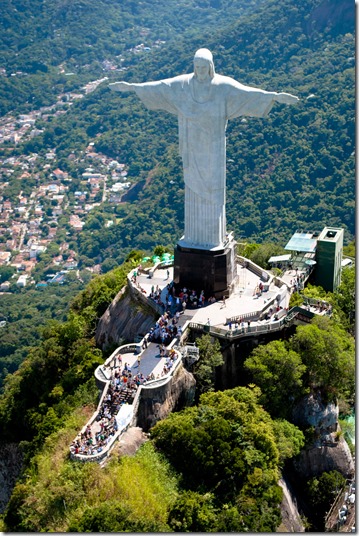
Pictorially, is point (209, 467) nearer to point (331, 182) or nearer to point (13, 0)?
point (331, 182)

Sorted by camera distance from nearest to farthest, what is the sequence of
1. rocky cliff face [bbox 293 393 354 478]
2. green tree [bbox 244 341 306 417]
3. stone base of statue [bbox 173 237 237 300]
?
green tree [bbox 244 341 306 417] → rocky cliff face [bbox 293 393 354 478] → stone base of statue [bbox 173 237 237 300]

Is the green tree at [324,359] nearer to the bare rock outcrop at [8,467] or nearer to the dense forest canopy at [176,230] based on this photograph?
the dense forest canopy at [176,230]

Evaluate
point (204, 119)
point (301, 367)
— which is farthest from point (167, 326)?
point (204, 119)

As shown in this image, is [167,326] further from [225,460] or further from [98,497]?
[98,497]

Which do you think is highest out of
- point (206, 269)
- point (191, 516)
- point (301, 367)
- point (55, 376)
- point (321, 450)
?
point (206, 269)

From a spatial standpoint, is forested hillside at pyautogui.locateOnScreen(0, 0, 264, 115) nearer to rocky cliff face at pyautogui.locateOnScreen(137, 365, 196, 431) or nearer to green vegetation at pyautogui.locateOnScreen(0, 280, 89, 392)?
green vegetation at pyautogui.locateOnScreen(0, 280, 89, 392)

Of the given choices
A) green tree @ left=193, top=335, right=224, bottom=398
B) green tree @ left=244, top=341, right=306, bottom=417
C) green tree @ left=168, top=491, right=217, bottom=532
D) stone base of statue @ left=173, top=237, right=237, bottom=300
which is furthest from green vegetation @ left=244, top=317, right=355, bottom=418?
green tree @ left=168, top=491, right=217, bottom=532

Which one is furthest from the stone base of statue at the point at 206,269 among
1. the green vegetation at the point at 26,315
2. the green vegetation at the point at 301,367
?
the green vegetation at the point at 26,315
